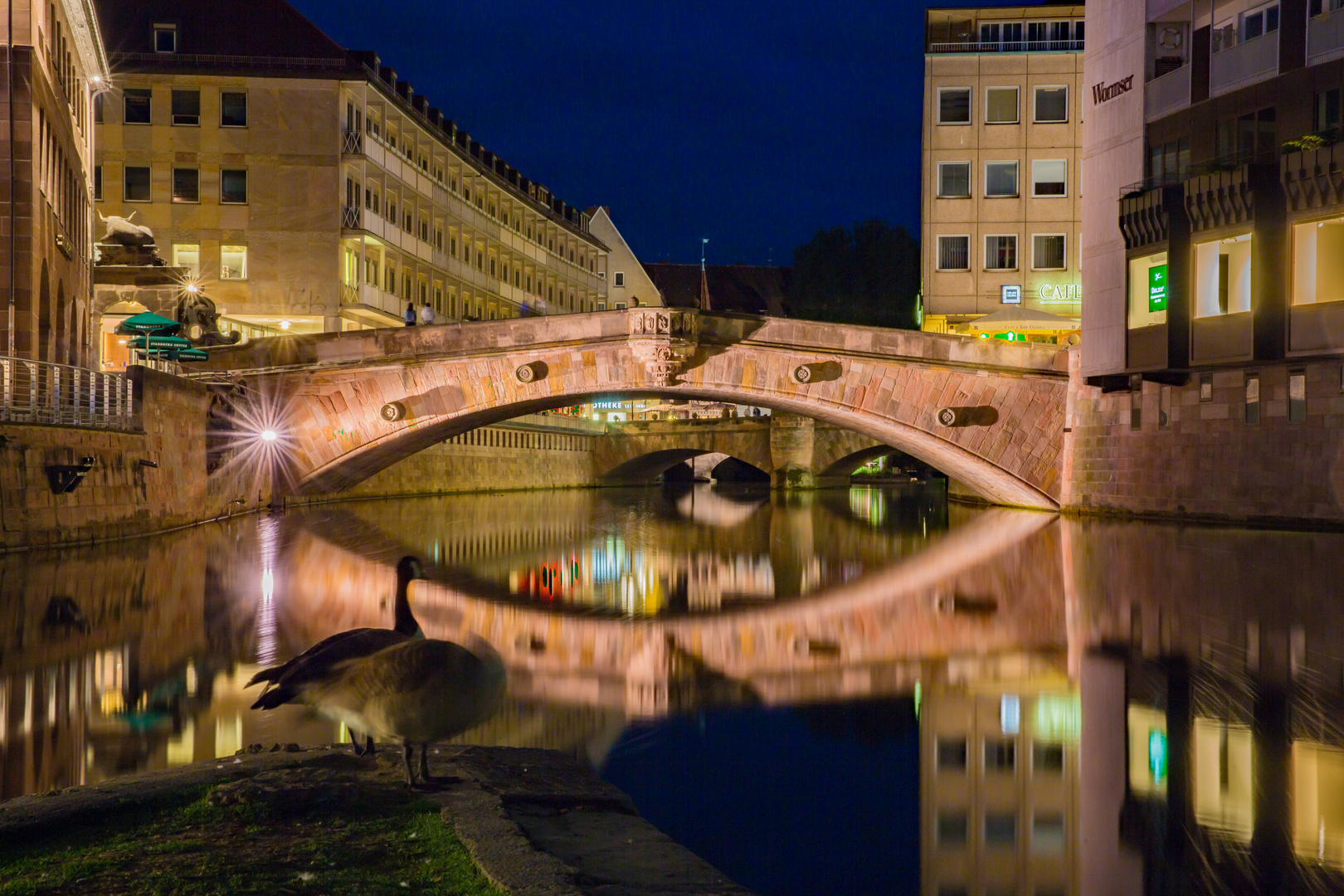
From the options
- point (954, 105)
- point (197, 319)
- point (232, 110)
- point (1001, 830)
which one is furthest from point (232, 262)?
point (1001, 830)

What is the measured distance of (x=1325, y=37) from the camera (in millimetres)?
23828

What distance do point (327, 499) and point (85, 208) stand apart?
9.76m

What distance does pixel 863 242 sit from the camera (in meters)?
65.3

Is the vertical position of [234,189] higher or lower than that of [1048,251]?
higher

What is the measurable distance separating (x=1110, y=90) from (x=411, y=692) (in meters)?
27.7

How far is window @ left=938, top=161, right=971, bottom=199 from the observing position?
38219 millimetres

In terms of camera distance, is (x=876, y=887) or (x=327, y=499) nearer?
(x=876, y=887)

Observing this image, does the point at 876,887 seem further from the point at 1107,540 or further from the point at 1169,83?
the point at 1169,83

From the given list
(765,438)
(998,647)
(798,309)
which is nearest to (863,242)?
(798,309)

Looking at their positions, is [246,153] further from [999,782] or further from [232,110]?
[999,782]

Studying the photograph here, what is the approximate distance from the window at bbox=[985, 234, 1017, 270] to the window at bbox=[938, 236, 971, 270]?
521 mm

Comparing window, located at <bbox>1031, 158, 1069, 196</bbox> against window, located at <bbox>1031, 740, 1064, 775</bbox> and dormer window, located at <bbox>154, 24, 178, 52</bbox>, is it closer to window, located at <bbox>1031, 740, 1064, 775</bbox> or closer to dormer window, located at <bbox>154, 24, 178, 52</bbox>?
dormer window, located at <bbox>154, 24, 178, 52</bbox>

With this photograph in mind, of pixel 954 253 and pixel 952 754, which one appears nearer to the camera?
pixel 952 754

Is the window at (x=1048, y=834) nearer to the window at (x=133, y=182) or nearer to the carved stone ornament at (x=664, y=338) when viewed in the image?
the carved stone ornament at (x=664, y=338)
